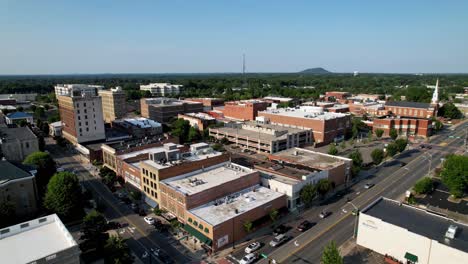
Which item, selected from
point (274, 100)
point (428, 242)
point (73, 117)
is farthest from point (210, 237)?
point (274, 100)

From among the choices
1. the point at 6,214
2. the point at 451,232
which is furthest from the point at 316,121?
the point at 6,214

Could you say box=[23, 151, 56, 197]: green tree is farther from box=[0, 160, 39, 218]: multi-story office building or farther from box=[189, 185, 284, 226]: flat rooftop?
box=[189, 185, 284, 226]: flat rooftop

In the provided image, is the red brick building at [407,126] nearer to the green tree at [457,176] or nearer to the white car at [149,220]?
the green tree at [457,176]

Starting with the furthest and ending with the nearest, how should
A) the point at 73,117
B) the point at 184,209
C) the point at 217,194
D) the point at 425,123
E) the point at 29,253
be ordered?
1. the point at 425,123
2. the point at 73,117
3. the point at 217,194
4. the point at 184,209
5. the point at 29,253

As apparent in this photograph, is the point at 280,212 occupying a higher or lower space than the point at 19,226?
lower

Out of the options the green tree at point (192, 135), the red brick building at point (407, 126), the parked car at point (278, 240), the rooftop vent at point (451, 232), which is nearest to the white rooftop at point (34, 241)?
the parked car at point (278, 240)

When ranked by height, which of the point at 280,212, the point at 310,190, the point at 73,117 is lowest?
the point at 280,212

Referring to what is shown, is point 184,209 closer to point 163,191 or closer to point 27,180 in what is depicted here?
point 163,191
